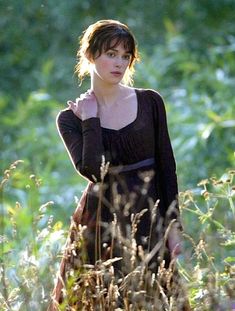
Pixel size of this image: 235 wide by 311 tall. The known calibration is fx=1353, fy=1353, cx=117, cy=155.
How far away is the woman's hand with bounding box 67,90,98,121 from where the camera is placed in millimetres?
4815

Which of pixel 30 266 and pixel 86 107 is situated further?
pixel 86 107

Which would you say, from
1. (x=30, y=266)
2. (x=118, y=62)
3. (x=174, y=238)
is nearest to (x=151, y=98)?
(x=118, y=62)

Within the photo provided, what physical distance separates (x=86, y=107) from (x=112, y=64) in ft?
0.59

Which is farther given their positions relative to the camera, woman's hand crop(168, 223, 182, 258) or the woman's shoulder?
the woman's shoulder

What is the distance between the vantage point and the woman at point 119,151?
4.79 meters

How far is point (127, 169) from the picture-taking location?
15.9 feet

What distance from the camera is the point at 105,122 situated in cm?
486

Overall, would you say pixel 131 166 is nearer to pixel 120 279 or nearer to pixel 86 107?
pixel 86 107

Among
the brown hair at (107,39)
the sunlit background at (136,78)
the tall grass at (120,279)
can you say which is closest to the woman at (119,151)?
the brown hair at (107,39)

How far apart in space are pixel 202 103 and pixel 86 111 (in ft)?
18.0

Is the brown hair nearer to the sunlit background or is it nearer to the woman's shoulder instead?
the woman's shoulder

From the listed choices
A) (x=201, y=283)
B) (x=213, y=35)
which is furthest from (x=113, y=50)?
(x=213, y=35)

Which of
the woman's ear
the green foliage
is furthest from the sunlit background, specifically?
the woman's ear

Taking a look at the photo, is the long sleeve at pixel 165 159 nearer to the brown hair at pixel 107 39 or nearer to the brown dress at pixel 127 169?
the brown dress at pixel 127 169
